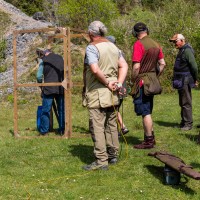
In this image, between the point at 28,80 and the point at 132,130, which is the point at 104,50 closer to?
the point at 132,130

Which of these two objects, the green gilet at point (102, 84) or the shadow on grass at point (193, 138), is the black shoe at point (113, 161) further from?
the shadow on grass at point (193, 138)

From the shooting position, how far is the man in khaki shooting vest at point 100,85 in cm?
645

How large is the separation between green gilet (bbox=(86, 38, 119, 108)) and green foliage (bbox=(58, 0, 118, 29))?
23.7 m

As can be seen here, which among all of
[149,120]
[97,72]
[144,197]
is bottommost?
[144,197]

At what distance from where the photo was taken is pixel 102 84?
6496 millimetres

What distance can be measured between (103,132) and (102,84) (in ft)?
2.23

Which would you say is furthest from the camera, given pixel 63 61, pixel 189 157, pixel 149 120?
pixel 63 61

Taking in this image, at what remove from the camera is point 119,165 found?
22.5 feet

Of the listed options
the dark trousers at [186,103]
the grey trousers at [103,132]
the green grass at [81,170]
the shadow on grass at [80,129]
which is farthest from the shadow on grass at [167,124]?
the grey trousers at [103,132]

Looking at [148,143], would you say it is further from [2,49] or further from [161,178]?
[2,49]

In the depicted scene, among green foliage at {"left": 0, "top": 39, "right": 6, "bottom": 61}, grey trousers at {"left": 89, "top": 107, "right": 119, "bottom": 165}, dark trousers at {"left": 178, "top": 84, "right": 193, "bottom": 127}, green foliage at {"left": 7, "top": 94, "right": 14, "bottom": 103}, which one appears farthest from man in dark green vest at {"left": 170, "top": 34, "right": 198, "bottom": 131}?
green foliage at {"left": 0, "top": 39, "right": 6, "bottom": 61}

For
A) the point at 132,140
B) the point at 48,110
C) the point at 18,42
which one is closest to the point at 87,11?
the point at 18,42

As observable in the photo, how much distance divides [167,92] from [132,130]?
8113 mm

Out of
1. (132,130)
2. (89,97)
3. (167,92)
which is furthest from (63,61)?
(167,92)
